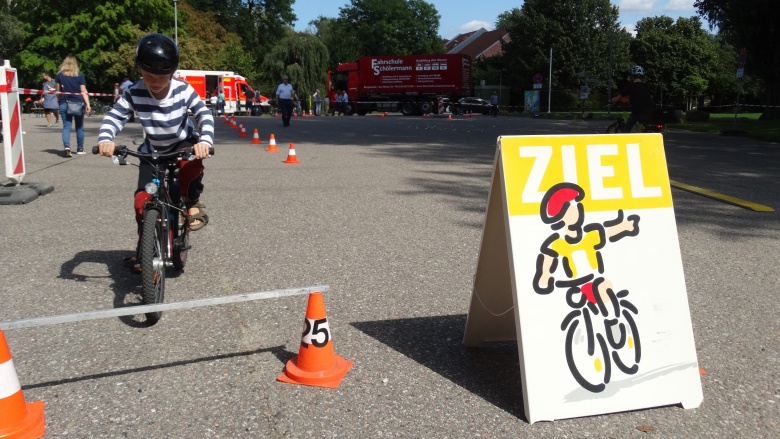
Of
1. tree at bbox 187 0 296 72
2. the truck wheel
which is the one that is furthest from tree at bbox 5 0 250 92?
tree at bbox 187 0 296 72

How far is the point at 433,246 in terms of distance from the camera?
6871mm

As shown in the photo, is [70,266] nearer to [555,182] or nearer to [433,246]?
Answer: [433,246]

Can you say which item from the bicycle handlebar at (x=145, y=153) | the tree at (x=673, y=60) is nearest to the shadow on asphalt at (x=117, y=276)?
the bicycle handlebar at (x=145, y=153)

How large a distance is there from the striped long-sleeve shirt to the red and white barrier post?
4563 millimetres

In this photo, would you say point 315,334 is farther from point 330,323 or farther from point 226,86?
point 226,86

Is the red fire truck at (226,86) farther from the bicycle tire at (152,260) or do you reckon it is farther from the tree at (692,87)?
the bicycle tire at (152,260)

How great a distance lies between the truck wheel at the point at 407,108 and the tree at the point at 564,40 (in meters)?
18.4

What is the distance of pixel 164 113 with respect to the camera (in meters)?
5.16

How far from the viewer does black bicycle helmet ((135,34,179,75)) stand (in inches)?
185

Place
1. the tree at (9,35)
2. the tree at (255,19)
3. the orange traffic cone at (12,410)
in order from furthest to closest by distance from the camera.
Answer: the tree at (255,19)
the tree at (9,35)
the orange traffic cone at (12,410)

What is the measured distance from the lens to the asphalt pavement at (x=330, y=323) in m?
3.41

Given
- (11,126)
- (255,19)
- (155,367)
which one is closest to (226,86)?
(255,19)

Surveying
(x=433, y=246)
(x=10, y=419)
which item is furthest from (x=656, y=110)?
(x=10, y=419)

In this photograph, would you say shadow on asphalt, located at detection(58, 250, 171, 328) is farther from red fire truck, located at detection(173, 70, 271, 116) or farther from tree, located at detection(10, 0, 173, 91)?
tree, located at detection(10, 0, 173, 91)
